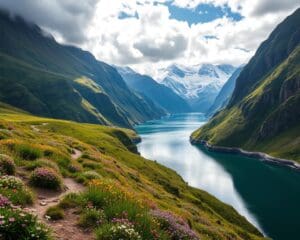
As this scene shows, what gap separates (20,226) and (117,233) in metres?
→ 3.18

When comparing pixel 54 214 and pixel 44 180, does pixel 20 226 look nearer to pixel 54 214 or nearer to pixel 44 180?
pixel 54 214

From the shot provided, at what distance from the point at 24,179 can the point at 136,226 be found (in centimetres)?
952

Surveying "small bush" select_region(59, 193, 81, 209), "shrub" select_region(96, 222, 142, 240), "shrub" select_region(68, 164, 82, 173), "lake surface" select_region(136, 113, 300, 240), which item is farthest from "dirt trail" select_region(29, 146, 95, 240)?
"lake surface" select_region(136, 113, 300, 240)

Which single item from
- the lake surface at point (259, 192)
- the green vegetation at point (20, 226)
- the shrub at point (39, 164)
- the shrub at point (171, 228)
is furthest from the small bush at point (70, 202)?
the lake surface at point (259, 192)

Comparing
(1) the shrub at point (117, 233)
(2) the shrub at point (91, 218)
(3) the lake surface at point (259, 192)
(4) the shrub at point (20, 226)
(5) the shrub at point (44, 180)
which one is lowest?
(4) the shrub at point (20, 226)

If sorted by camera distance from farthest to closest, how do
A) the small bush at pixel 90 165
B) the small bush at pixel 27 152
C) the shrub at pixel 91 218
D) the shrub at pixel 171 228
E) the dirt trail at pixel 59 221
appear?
the small bush at pixel 90 165 → the small bush at pixel 27 152 → the shrub at pixel 171 228 → the shrub at pixel 91 218 → the dirt trail at pixel 59 221

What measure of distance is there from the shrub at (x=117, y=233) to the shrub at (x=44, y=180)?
321 inches

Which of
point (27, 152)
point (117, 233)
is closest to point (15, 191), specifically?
A: point (117, 233)

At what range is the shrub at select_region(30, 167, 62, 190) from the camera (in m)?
19.4

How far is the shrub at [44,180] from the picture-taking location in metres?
19.4

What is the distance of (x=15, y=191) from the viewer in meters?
14.5

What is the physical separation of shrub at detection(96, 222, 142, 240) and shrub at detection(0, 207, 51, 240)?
1990 mm

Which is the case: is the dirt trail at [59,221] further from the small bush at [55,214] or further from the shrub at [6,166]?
the shrub at [6,166]

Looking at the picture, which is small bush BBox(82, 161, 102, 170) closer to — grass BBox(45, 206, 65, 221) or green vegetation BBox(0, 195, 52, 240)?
grass BBox(45, 206, 65, 221)
